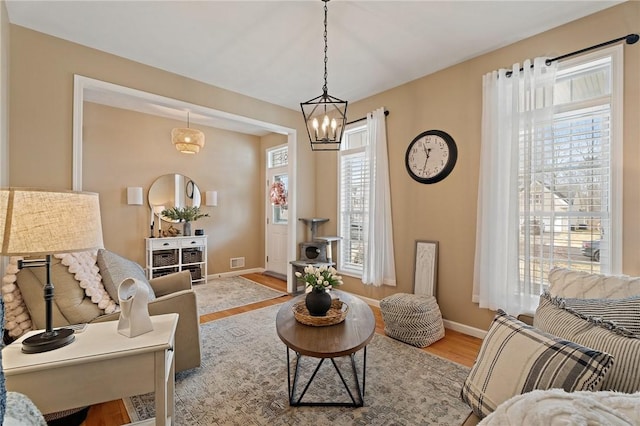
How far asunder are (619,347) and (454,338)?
215 cm

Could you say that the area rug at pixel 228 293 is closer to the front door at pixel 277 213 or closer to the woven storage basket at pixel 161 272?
the woven storage basket at pixel 161 272

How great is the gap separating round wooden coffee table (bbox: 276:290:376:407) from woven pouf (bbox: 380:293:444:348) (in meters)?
0.71

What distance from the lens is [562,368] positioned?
85 centimetres

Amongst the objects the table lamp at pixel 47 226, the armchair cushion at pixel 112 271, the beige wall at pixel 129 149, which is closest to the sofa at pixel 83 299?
the armchair cushion at pixel 112 271

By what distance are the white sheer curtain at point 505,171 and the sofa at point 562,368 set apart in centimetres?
141

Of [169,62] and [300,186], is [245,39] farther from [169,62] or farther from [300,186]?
[300,186]

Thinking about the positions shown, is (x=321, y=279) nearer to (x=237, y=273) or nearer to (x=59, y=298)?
(x=59, y=298)

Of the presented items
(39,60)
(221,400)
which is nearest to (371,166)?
(221,400)

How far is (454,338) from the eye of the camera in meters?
2.83

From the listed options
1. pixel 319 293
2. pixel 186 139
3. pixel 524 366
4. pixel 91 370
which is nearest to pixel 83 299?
pixel 91 370

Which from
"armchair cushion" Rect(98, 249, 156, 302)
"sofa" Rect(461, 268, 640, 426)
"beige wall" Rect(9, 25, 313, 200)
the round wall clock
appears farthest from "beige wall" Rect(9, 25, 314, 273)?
"sofa" Rect(461, 268, 640, 426)

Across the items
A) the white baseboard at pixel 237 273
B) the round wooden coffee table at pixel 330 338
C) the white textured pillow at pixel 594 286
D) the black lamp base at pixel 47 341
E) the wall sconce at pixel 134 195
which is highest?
the wall sconce at pixel 134 195

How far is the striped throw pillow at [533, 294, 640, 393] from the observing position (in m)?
0.83

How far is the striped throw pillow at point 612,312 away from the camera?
1008mm
